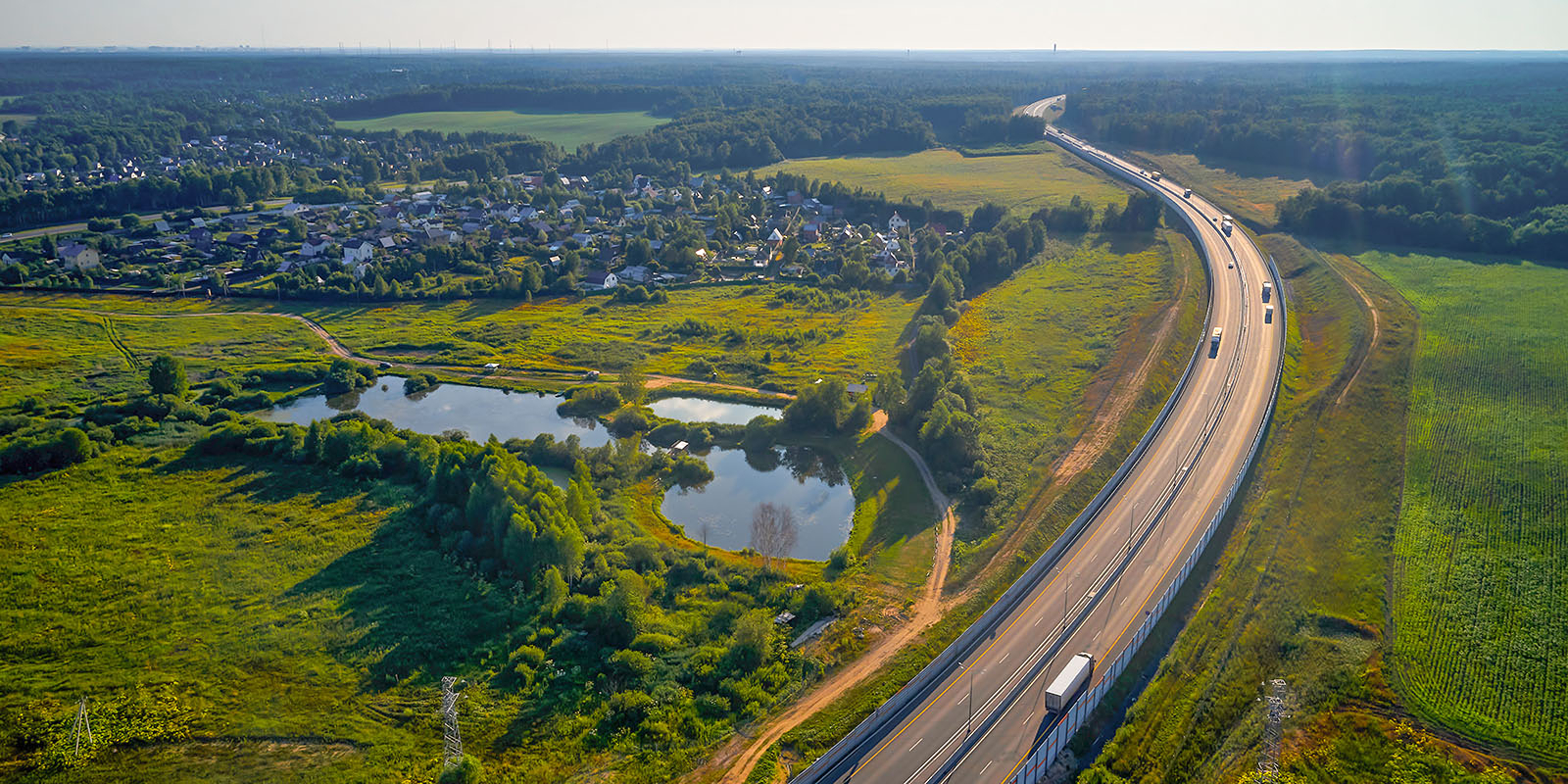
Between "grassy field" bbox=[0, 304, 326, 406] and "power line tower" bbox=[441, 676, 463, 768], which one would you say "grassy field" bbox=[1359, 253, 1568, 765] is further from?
"grassy field" bbox=[0, 304, 326, 406]

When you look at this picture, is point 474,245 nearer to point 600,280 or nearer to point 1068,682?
point 600,280

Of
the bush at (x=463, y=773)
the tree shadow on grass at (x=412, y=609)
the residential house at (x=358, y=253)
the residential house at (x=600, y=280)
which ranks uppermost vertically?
the residential house at (x=358, y=253)

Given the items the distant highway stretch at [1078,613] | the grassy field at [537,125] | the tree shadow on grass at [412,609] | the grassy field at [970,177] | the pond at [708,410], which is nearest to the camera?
the distant highway stretch at [1078,613]

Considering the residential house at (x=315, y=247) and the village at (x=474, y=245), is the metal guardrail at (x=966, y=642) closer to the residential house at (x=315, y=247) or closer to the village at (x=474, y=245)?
the village at (x=474, y=245)

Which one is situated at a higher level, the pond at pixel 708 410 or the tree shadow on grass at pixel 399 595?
the pond at pixel 708 410

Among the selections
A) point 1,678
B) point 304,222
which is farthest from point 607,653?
point 304,222

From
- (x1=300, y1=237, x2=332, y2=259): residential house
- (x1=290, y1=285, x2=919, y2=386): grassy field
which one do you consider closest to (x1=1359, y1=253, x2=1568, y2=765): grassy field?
(x1=290, y1=285, x2=919, y2=386): grassy field

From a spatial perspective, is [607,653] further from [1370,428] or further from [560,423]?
[1370,428]

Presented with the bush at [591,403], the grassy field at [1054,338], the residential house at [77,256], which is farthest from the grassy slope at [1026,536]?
the residential house at [77,256]
